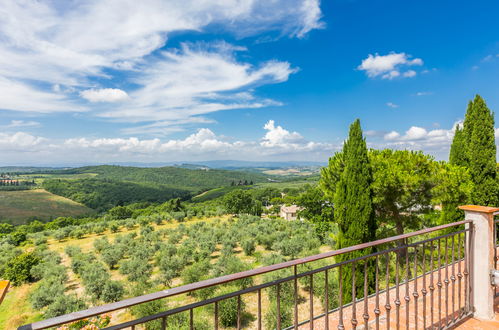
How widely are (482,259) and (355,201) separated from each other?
17.6ft

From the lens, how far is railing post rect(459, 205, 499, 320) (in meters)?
2.64

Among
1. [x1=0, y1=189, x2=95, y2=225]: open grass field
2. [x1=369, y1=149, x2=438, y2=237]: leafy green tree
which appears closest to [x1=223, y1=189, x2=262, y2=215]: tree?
[x1=369, y1=149, x2=438, y2=237]: leafy green tree

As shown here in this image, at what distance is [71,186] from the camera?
72875 mm

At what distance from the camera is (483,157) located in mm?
9312

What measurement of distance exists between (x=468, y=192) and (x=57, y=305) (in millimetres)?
14549

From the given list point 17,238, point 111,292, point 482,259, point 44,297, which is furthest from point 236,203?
point 482,259

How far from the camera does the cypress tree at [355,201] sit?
7.88m

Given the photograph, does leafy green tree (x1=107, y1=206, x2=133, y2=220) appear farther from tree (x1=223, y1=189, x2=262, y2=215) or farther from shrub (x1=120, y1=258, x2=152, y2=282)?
shrub (x1=120, y1=258, x2=152, y2=282)

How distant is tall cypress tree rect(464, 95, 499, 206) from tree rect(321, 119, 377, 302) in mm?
4456

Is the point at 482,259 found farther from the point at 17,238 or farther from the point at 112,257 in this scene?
the point at 17,238

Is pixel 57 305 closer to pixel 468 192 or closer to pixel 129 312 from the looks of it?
pixel 129 312

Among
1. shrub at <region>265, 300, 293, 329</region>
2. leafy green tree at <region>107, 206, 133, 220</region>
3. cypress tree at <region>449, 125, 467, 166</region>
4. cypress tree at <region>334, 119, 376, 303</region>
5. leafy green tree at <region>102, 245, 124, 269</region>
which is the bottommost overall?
leafy green tree at <region>107, 206, 133, 220</region>

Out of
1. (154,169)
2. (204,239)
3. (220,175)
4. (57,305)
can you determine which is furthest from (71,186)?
(57,305)

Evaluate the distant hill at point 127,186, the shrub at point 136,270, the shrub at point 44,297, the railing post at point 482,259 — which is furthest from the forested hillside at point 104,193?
the railing post at point 482,259
